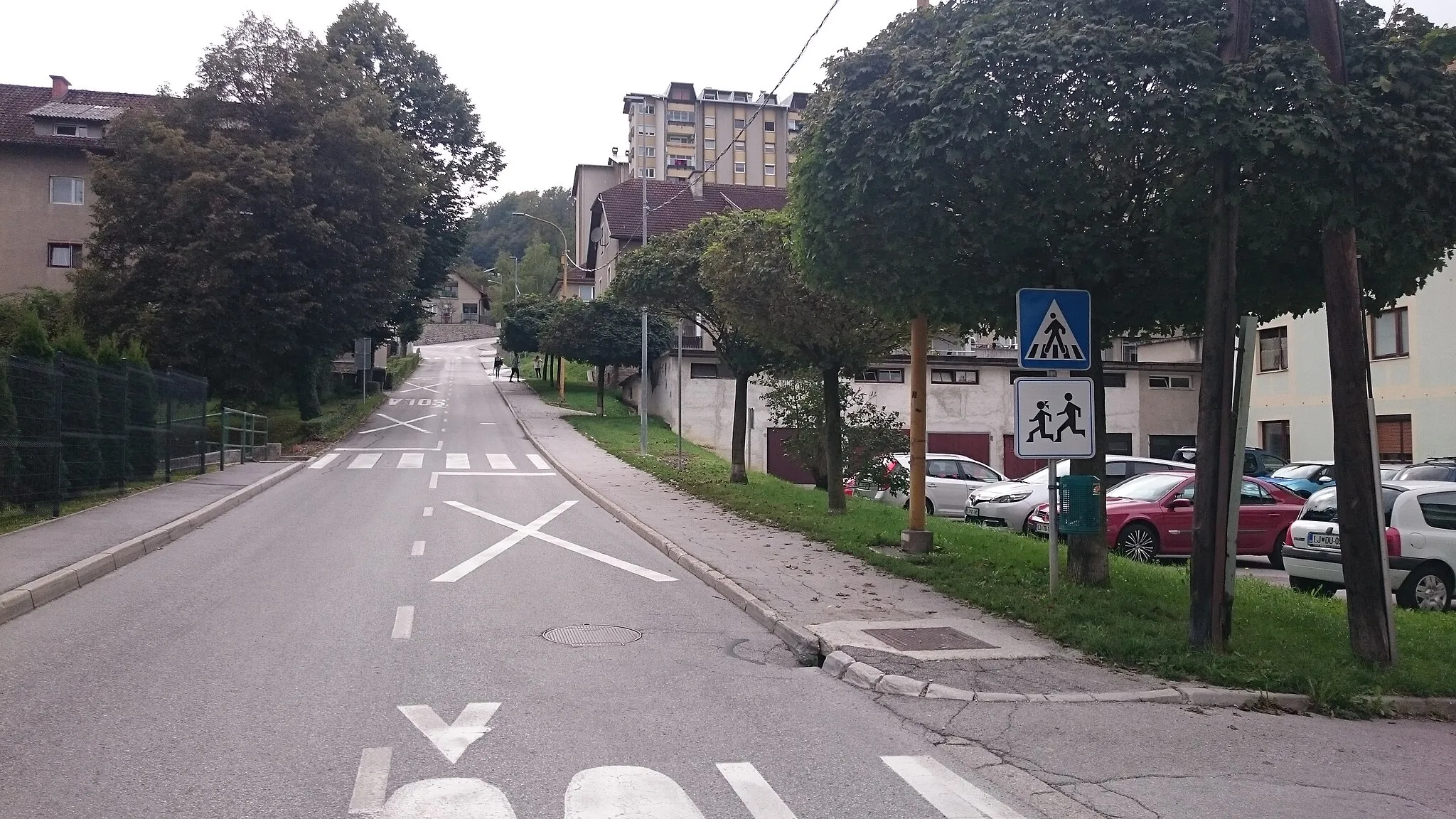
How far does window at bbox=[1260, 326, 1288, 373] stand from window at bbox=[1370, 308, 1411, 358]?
4070 millimetres

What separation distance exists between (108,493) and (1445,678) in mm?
18453

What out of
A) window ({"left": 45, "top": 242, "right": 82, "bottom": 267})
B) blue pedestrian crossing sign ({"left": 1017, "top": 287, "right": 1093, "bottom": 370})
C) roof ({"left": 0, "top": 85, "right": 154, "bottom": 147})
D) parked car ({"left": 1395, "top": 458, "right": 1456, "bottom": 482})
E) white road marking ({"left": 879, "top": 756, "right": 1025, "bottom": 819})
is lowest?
white road marking ({"left": 879, "top": 756, "right": 1025, "bottom": 819})

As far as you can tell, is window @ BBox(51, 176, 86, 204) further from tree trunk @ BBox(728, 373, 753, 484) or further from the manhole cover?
the manhole cover

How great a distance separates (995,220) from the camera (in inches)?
372

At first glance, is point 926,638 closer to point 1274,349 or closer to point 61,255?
point 1274,349

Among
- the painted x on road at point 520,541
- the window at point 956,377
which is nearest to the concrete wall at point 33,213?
the window at point 956,377

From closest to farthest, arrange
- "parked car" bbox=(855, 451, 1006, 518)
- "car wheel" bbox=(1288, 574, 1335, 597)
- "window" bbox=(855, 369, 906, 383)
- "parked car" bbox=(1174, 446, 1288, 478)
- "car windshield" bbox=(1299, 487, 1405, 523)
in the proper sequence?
"car windshield" bbox=(1299, 487, 1405, 523) → "car wheel" bbox=(1288, 574, 1335, 597) → "parked car" bbox=(855, 451, 1006, 518) → "parked car" bbox=(1174, 446, 1288, 478) → "window" bbox=(855, 369, 906, 383)

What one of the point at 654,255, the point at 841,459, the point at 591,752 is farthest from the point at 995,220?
the point at 654,255

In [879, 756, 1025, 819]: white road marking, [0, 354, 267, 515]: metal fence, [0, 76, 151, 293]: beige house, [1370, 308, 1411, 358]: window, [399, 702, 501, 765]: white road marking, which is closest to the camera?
[879, 756, 1025, 819]: white road marking

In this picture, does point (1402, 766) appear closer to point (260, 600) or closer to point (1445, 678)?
point (1445, 678)

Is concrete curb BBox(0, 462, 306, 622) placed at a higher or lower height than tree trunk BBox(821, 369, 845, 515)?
lower

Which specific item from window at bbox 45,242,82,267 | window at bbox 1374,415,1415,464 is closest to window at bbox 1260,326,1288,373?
window at bbox 1374,415,1415,464

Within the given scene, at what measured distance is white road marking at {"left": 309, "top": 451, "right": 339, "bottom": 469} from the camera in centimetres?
2867

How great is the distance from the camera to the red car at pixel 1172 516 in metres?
16.3
